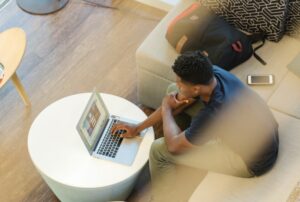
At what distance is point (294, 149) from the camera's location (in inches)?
85.5

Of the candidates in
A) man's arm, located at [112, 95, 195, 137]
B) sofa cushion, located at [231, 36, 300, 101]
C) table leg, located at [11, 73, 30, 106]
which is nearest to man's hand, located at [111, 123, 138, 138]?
man's arm, located at [112, 95, 195, 137]

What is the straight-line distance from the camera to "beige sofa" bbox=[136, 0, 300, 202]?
205 cm

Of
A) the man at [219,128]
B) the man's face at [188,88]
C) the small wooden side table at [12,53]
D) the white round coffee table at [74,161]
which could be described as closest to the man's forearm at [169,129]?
the man at [219,128]

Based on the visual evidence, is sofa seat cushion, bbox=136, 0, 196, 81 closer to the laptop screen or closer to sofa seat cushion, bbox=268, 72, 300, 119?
the laptop screen

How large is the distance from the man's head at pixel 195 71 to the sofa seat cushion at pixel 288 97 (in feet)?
2.13

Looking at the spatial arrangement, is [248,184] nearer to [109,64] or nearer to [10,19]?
[109,64]

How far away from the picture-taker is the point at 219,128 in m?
1.90

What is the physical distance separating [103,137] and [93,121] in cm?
12

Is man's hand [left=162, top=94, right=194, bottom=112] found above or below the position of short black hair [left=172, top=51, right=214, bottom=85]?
below

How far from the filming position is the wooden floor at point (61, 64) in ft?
8.52

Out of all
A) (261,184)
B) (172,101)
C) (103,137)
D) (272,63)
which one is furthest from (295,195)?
(103,137)

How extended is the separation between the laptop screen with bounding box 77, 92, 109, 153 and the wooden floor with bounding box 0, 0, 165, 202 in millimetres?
513

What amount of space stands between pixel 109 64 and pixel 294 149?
4.66ft

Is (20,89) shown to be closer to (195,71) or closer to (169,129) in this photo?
(169,129)
